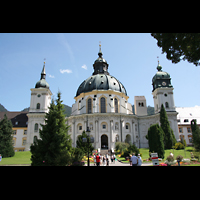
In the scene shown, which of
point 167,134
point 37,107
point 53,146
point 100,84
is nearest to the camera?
point 53,146

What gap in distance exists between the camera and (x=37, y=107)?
2020 inches

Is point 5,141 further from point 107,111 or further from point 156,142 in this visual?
point 156,142

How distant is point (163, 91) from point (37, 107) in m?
39.3

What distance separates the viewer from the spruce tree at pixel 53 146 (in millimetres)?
17092

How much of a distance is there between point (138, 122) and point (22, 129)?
37.1 m

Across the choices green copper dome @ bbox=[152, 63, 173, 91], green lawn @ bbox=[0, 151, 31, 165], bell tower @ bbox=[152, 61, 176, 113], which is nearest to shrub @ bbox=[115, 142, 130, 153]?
bell tower @ bbox=[152, 61, 176, 113]

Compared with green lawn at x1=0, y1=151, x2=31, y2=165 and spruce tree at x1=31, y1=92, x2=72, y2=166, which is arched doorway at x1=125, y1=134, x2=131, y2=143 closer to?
green lawn at x1=0, y1=151, x2=31, y2=165

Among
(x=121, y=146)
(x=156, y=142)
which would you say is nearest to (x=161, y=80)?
(x=121, y=146)

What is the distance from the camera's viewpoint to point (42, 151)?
17953 mm

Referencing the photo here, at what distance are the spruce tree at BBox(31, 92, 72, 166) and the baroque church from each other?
24.7 meters

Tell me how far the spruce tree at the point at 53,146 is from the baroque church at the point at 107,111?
2469 cm
